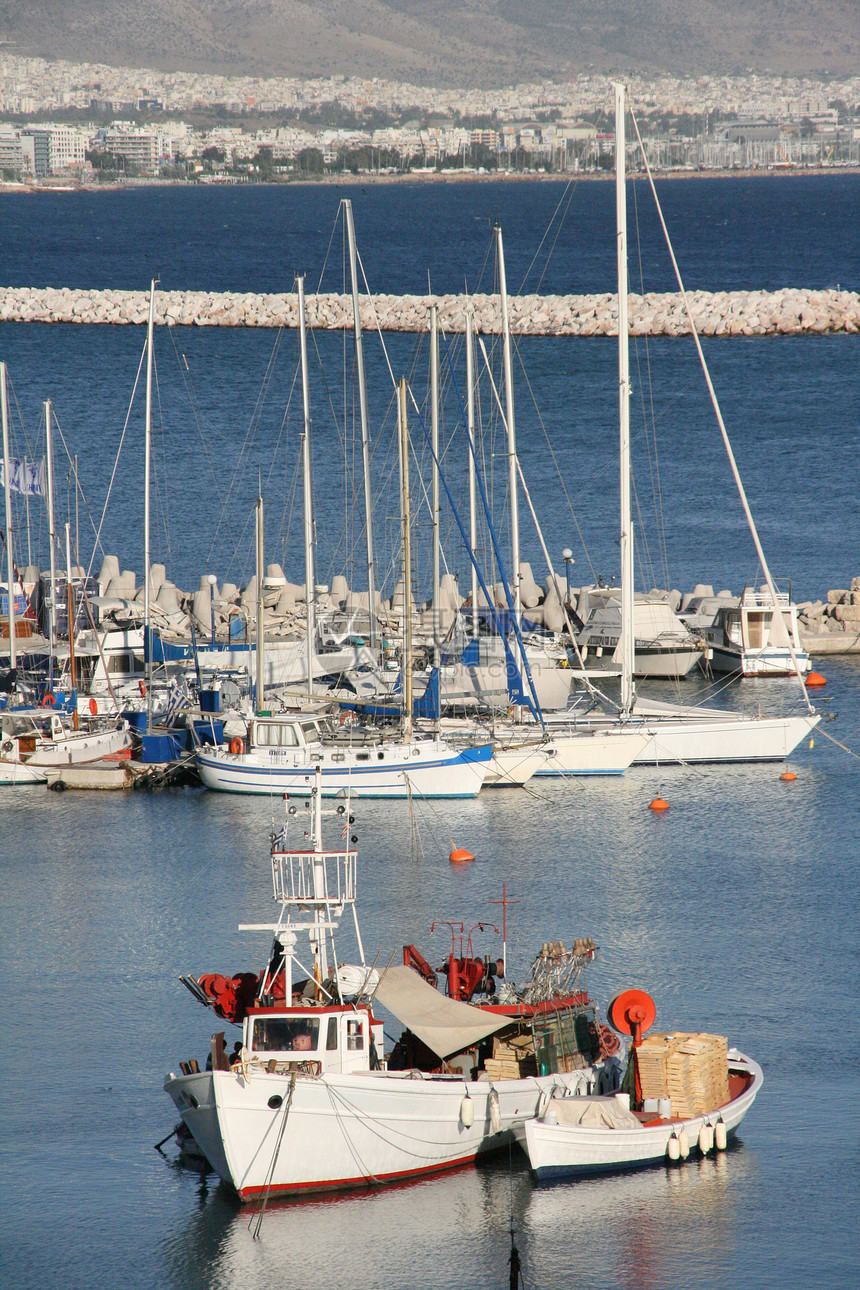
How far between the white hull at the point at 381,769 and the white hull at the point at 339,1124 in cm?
1451

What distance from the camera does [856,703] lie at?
134ft

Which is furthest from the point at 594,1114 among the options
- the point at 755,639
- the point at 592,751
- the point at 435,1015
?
the point at 755,639

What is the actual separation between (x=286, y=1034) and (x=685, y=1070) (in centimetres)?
467

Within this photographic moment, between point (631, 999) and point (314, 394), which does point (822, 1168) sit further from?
point (314, 394)

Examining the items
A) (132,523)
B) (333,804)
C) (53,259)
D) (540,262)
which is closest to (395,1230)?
(333,804)

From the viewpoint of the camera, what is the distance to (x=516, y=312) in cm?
10762

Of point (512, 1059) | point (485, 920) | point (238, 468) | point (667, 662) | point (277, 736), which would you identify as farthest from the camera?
point (238, 468)

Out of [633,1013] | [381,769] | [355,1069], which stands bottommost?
[355,1069]

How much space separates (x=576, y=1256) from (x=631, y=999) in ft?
10.1

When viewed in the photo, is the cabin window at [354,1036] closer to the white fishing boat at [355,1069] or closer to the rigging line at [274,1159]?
the white fishing boat at [355,1069]

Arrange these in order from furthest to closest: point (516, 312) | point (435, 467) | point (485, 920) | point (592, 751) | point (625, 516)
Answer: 1. point (516, 312)
2. point (435, 467)
3. point (625, 516)
4. point (592, 751)
5. point (485, 920)

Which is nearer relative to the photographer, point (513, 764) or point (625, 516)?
point (513, 764)

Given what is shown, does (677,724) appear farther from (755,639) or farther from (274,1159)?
(274,1159)

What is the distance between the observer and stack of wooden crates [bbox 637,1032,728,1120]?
20.1 metres
